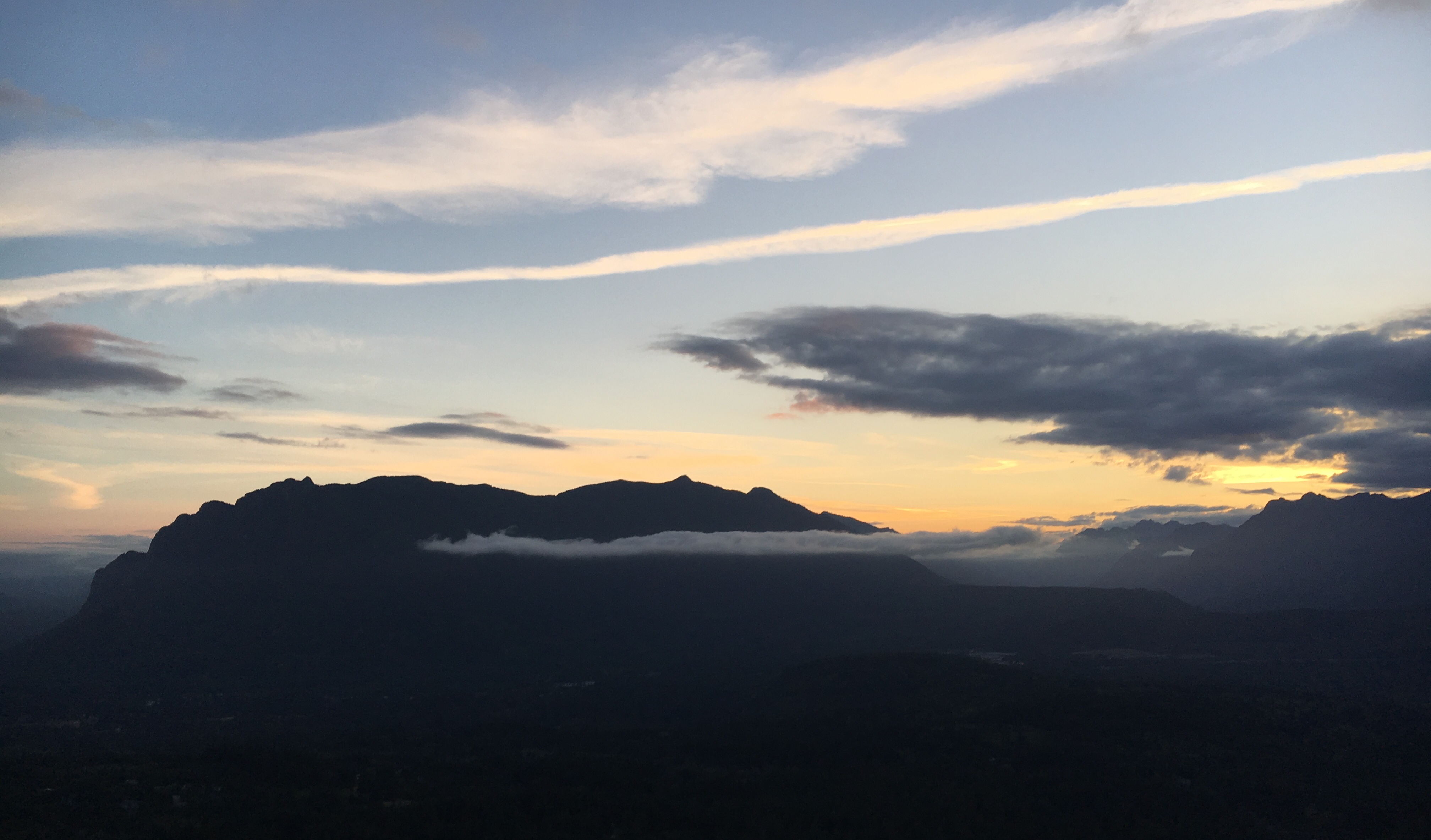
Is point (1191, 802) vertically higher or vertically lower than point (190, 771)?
lower

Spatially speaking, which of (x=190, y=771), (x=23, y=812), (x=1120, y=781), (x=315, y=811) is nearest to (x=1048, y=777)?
(x=1120, y=781)

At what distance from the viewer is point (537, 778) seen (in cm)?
19225

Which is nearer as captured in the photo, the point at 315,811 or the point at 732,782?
the point at 315,811

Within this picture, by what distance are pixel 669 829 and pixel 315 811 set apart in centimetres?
6098

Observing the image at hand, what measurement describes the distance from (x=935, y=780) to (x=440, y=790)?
105 meters

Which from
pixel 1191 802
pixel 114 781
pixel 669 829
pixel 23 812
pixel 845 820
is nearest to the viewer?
pixel 23 812

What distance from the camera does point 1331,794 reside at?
198 meters

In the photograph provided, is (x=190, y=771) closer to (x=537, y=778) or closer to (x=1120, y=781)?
(x=537, y=778)

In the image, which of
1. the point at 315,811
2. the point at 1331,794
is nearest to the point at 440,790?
the point at 315,811

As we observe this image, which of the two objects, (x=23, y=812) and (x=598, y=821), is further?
(x=598, y=821)

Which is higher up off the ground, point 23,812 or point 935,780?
point 23,812

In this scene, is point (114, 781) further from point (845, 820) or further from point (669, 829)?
point (845, 820)

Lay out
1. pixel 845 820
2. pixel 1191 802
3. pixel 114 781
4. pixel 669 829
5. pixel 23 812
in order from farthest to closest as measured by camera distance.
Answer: pixel 1191 802 < pixel 845 820 < pixel 669 829 < pixel 114 781 < pixel 23 812

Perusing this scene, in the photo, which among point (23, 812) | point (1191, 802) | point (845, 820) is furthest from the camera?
point (1191, 802)
